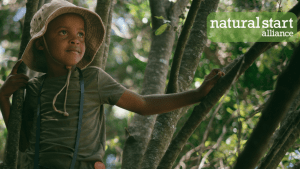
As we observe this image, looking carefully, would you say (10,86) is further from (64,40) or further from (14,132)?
(64,40)

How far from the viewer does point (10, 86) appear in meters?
1.73

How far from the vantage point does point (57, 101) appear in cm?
171

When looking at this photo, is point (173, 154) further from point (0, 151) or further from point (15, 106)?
point (0, 151)

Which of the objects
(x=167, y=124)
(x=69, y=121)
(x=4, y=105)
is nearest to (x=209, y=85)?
(x=167, y=124)

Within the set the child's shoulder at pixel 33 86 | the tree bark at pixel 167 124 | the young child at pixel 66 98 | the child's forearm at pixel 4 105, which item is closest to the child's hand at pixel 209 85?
the young child at pixel 66 98

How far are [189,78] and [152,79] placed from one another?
791mm

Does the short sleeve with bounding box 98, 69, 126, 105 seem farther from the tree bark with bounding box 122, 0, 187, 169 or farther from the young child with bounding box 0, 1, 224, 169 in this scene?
the tree bark with bounding box 122, 0, 187, 169

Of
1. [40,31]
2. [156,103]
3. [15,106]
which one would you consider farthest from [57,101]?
[156,103]

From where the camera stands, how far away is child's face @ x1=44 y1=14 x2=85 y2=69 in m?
1.73

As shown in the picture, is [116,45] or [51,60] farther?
[116,45]

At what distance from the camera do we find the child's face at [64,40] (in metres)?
1.73

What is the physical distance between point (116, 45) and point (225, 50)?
5732 millimetres

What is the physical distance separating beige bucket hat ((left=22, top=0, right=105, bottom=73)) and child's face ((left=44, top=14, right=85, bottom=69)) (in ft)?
0.16

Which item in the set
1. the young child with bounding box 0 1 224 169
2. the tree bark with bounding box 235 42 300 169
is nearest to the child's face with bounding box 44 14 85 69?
the young child with bounding box 0 1 224 169
